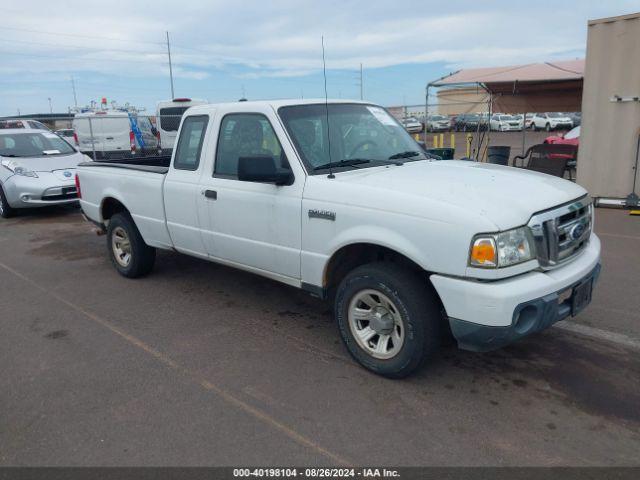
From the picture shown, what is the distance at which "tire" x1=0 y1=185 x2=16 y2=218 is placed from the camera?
1037 centimetres

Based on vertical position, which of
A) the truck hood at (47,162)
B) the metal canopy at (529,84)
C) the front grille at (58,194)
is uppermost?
the metal canopy at (529,84)

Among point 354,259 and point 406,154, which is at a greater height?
point 406,154

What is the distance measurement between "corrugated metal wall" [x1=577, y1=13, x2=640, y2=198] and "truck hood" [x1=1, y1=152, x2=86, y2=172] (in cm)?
1002

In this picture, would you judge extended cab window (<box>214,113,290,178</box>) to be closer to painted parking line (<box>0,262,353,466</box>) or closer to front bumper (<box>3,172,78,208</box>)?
painted parking line (<box>0,262,353,466</box>)

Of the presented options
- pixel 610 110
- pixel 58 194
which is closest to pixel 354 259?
pixel 610 110

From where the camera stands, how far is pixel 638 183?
31.3 ft

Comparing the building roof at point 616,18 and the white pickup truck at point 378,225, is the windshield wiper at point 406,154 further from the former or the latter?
the building roof at point 616,18

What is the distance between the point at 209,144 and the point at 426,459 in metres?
3.20

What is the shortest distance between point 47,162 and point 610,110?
10696 millimetres

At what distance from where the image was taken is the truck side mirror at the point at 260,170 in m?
3.77

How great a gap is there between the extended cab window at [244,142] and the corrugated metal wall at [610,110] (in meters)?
7.70

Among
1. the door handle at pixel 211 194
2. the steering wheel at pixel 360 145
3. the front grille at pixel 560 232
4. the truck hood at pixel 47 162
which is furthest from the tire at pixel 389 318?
the truck hood at pixel 47 162

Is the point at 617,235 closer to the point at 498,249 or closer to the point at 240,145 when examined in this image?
the point at 498,249

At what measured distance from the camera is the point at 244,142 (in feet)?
14.9
